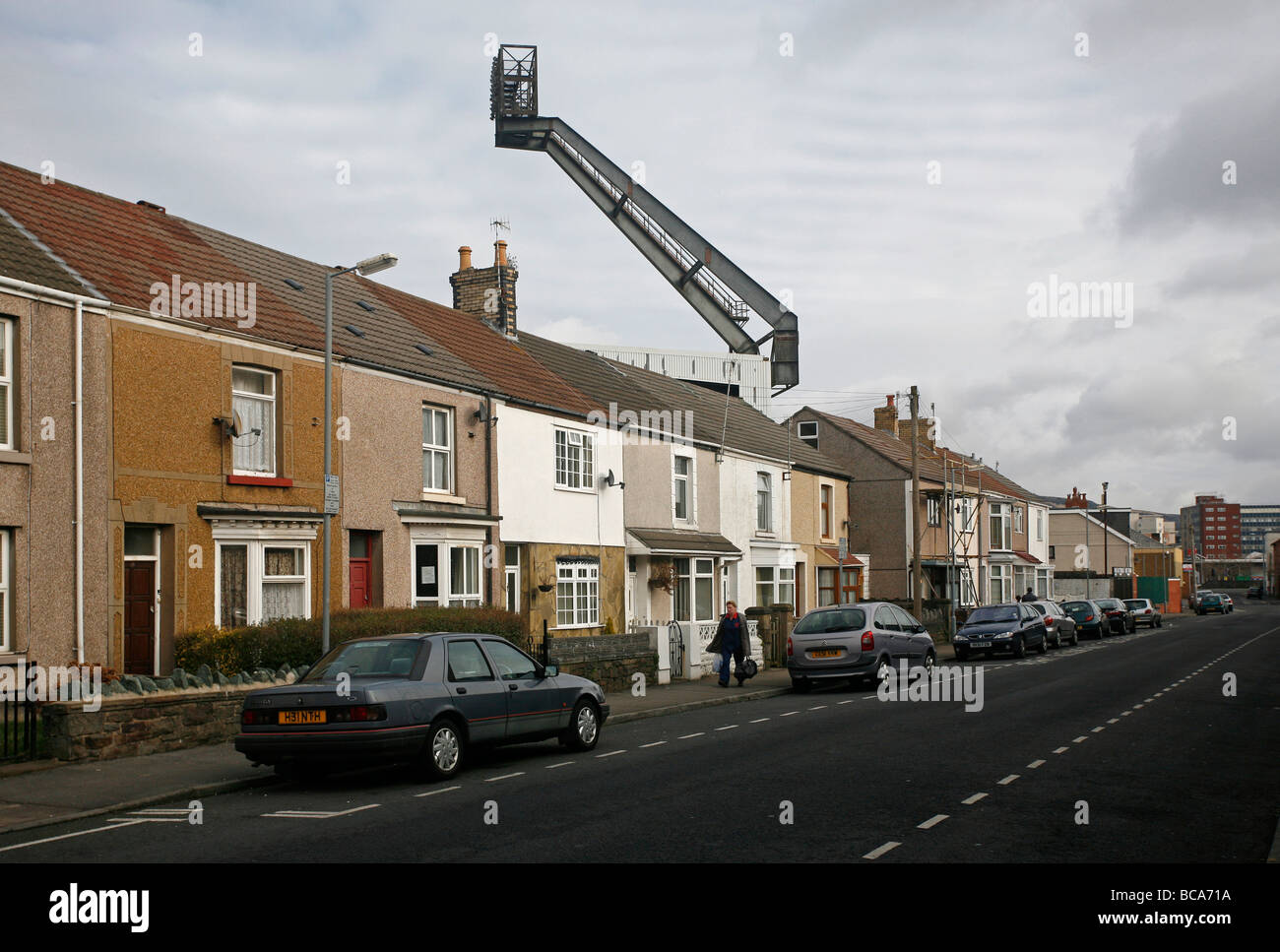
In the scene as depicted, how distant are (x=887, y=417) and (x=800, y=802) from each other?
49.1 metres

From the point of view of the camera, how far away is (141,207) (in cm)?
2152

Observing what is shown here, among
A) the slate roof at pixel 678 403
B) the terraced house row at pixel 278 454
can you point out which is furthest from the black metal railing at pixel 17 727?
the slate roof at pixel 678 403

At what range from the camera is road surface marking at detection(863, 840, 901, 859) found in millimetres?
7900

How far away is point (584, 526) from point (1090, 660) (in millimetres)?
14019

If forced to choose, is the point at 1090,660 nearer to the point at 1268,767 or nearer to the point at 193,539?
the point at 1268,767

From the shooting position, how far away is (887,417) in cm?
5766

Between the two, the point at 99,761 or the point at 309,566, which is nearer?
the point at 99,761

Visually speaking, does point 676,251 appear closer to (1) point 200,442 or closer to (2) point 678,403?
(2) point 678,403

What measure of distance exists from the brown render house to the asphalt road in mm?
5994

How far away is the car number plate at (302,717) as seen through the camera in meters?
11.2

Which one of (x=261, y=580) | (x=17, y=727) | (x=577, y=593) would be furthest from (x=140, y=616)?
(x=577, y=593)

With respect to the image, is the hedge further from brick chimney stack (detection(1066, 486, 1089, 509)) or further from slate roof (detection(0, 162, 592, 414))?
brick chimney stack (detection(1066, 486, 1089, 509))

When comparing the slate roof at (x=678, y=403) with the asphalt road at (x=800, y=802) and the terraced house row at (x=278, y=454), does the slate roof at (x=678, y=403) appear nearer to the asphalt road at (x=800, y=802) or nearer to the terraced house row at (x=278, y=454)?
the terraced house row at (x=278, y=454)

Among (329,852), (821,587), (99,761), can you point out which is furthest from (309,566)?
(821,587)
